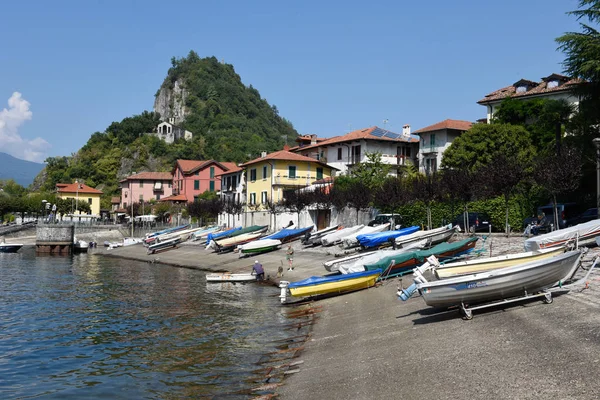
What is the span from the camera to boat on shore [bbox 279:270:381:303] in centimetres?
2520

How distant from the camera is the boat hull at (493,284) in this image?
49.4 ft


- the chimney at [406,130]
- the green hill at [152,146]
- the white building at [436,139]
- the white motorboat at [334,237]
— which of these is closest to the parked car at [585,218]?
the white motorboat at [334,237]

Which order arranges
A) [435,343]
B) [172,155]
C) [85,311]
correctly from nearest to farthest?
[435,343]
[85,311]
[172,155]

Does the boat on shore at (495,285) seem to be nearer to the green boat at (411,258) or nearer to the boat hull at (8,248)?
the green boat at (411,258)

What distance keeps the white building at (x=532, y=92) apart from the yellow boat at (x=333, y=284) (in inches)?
1688

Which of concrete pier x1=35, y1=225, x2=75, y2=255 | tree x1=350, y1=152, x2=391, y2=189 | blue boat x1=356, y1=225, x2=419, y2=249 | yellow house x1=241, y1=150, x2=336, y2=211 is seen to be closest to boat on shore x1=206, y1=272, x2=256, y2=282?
blue boat x1=356, y1=225, x2=419, y2=249

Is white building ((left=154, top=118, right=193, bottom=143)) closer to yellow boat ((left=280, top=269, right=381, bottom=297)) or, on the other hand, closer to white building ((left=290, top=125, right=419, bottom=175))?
white building ((left=290, top=125, right=419, bottom=175))

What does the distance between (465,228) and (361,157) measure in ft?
115

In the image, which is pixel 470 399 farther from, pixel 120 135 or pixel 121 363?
pixel 120 135

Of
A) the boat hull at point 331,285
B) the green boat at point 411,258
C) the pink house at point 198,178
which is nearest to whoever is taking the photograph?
the boat hull at point 331,285

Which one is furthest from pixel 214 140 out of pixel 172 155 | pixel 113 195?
pixel 113 195

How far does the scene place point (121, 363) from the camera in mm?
16922

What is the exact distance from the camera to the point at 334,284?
2530 centimetres

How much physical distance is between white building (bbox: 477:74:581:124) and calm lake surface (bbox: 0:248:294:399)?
43.5 meters
